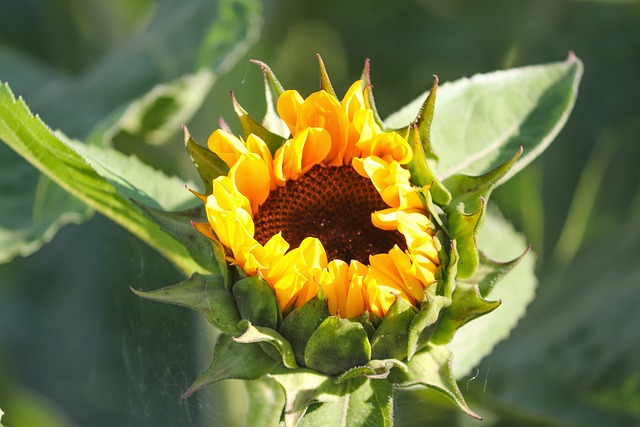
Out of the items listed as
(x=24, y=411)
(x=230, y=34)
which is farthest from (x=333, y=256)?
(x=24, y=411)

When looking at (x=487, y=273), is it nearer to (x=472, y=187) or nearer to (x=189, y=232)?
(x=472, y=187)

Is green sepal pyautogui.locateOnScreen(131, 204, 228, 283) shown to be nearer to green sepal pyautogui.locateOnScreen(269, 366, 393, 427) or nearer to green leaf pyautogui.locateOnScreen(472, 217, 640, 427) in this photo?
green sepal pyautogui.locateOnScreen(269, 366, 393, 427)

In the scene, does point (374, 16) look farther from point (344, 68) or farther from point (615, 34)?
point (615, 34)

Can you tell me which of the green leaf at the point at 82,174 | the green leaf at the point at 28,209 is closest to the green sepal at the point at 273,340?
the green leaf at the point at 82,174

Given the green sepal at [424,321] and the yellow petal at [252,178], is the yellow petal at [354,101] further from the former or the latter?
the green sepal at [424,321]

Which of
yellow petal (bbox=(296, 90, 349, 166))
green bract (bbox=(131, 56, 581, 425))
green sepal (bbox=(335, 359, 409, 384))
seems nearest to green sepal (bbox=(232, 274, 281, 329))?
green bract (bbox=(131, 56, 581, 425))
